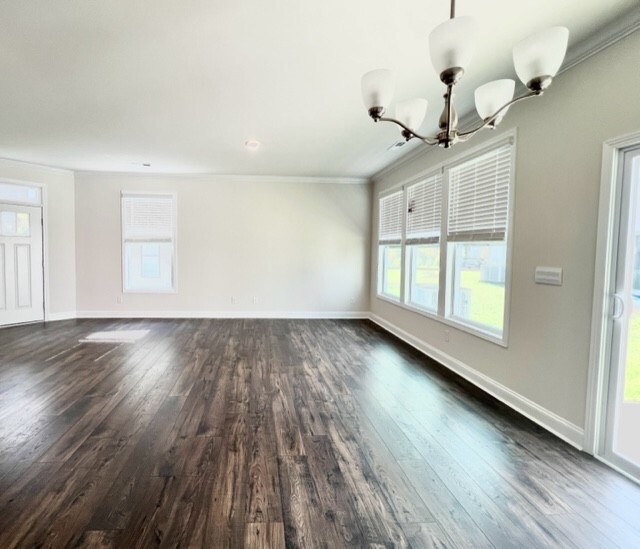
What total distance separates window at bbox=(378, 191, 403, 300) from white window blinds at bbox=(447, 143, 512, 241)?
5.09 feet

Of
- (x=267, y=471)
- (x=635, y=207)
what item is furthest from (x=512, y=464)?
(x=635, y=207)

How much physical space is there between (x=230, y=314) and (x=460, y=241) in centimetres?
454

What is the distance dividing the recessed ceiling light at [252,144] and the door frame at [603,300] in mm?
3576

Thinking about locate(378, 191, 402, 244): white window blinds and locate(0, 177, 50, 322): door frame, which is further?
locate(0, 177, 50, 322): door frame

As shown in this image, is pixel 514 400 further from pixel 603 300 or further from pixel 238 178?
pixel 238 178

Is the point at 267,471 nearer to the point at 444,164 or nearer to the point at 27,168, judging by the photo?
the point at 444,164

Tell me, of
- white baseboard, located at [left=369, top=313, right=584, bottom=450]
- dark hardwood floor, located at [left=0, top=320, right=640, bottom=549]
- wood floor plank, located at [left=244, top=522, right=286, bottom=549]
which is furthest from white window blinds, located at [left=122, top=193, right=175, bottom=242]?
wood floor plank, located at [left=244, top=522, right=286, bottom=549]

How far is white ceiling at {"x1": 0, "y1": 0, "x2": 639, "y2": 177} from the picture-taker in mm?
1985

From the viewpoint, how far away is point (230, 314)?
21.8 ft

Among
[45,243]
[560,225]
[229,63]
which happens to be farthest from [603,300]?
[45,243]

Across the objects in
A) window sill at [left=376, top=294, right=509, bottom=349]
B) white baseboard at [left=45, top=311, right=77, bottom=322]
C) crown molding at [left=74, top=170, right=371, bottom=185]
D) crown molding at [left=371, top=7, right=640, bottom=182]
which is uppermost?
crown molding at [left=74, top=170, right=371, bottom=185]

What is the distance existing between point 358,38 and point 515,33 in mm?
1000

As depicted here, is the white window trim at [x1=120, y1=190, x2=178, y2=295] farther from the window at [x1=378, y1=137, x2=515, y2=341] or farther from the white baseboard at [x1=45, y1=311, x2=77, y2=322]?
the window at [x1=378, y1=137, x2=515, y2=341]

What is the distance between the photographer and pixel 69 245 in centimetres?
626
